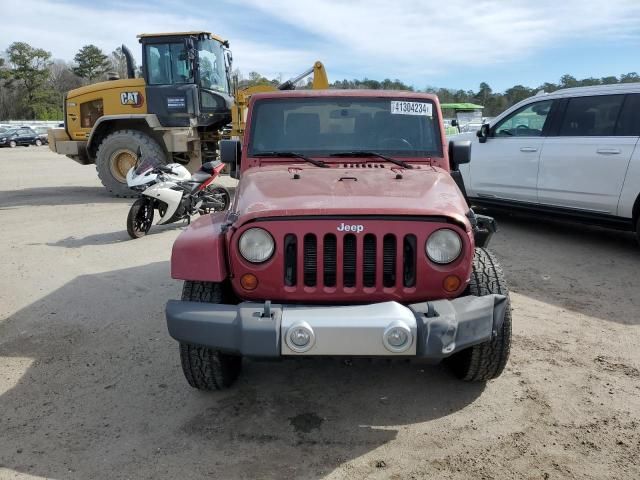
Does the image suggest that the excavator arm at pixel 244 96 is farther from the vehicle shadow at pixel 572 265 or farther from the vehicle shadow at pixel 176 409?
the vehicle shadow at pixel 176 409

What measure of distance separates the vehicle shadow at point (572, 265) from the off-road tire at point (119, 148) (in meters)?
6.67

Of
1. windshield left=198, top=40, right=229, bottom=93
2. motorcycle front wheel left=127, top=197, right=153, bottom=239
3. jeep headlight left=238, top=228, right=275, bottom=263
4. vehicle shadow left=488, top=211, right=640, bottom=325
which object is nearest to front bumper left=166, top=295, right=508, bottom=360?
jeep headlight left=238, top=228, right=275, bottom=263

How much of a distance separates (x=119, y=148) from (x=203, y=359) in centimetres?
883

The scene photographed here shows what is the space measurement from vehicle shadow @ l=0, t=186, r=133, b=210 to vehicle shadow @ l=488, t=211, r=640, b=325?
7.36 meters

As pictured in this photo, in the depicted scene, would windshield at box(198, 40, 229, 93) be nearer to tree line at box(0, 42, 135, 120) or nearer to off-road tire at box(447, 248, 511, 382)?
off-road tire at box(447, 248, 511, 382)

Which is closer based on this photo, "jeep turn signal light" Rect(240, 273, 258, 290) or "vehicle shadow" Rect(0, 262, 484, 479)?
"vehicle shadow" Rect(0, 262, 484, 479)

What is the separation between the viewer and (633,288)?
17.4ft

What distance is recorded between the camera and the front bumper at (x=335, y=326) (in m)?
2.58

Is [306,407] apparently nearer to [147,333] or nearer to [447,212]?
[447,212]

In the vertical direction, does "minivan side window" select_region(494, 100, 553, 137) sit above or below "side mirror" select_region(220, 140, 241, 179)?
above

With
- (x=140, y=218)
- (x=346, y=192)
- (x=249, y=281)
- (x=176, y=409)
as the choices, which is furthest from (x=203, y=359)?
(x=140, y=218)

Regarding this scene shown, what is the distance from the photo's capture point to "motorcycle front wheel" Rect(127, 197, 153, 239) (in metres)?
7.27

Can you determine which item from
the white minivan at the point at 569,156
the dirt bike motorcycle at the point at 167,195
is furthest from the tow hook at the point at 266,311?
the white minivan at the point at 569,156

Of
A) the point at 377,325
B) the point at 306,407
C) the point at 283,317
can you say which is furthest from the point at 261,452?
the point at 377,325
